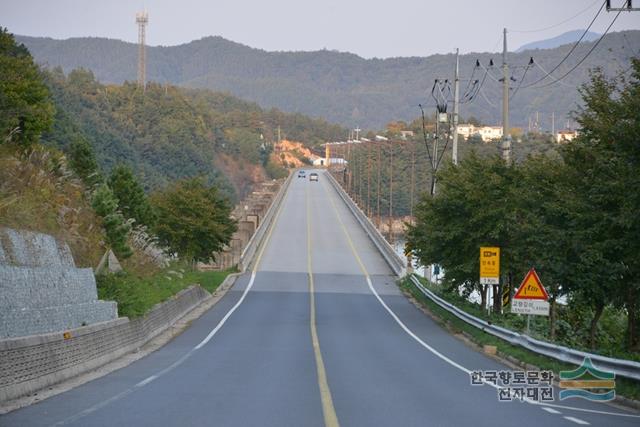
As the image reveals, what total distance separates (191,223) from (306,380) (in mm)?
46395

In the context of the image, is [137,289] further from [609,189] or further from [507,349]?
[609,189]

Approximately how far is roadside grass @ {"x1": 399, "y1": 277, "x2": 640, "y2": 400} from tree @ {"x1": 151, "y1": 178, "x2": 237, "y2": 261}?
20.6 metres

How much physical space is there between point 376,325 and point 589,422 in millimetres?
24426

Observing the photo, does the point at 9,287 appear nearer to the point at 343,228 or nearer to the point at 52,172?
the point at 52,172

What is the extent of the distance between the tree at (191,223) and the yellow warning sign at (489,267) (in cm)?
3463

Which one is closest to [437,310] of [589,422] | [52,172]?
[52,172]

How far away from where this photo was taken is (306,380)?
1920cm

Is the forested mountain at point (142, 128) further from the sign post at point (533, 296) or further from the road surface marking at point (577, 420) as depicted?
the road surface marking at point (577, 420)

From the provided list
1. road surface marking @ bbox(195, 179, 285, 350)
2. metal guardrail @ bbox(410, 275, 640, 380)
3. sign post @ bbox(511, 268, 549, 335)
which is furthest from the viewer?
road surface marking @ bbox(195, 179, 285, 350)

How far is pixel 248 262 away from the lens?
69.7 meters

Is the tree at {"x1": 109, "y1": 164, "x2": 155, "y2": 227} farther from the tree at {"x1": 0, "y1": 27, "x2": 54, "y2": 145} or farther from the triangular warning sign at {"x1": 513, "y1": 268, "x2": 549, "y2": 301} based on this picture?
the triangular warning sign at {"x1": 513, "y1": 268, "x2": 549, "y2": 301}

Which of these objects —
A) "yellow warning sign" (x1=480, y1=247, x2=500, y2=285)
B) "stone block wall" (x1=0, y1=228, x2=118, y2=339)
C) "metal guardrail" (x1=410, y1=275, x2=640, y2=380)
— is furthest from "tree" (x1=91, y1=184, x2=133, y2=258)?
"yellow warning sign" (x1=480, y1=247, x2=500, y2=285)

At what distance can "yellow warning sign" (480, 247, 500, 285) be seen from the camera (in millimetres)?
32281

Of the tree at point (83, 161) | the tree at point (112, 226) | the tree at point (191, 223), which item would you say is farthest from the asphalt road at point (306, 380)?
the tree at point (191, 223)
